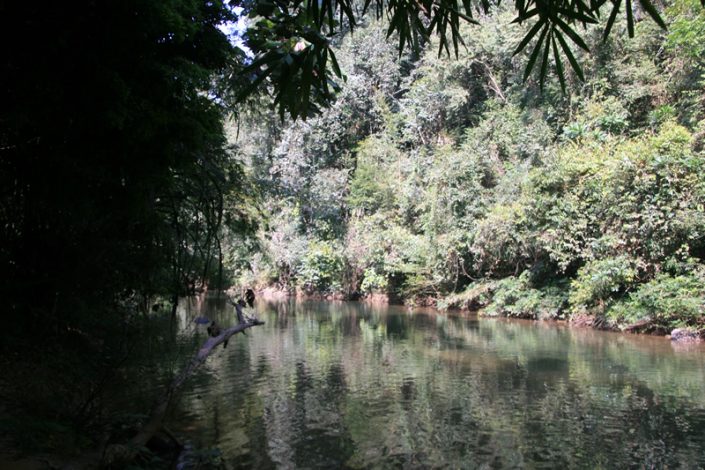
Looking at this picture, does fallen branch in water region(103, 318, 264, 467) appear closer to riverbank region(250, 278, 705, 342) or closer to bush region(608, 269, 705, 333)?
bush region(608, 269, 705, 333)

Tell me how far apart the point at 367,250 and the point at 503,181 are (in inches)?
426

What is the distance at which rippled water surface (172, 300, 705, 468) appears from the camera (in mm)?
7062

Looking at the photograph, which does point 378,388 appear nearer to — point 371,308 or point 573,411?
point 573,411

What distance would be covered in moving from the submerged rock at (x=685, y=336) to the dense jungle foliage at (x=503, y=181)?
35 centimetres

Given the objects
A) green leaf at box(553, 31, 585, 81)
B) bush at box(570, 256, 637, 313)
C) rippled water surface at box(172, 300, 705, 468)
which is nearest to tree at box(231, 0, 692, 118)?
green leaf at box(553, 31, 585, 81)

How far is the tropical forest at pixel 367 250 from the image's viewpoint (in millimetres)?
3812

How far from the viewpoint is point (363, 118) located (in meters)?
38.7

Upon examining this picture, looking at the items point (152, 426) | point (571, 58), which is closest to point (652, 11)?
point (571, 58)

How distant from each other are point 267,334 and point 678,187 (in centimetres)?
1312

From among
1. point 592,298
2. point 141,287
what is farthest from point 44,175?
point 592,298

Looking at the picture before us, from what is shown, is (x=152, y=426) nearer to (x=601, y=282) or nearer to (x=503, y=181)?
(x=601, y=282)

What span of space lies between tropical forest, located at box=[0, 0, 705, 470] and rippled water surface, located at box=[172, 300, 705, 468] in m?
0.07

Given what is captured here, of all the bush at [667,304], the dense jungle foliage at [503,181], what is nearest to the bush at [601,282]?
the dense jungle foliage at [503,181]

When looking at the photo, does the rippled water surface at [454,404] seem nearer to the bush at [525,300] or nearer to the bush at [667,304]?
the bush at [667,304]
